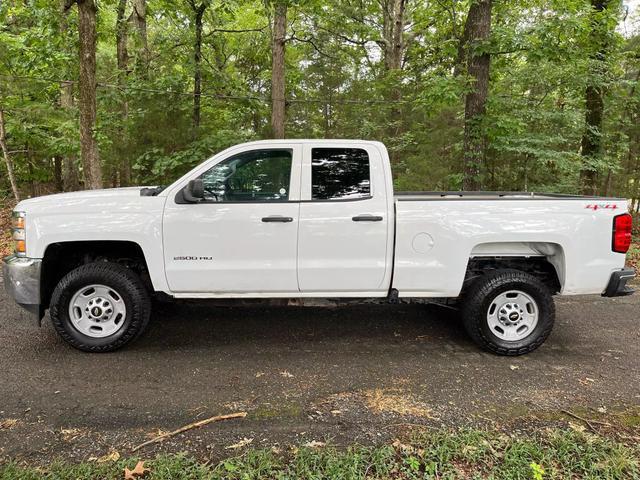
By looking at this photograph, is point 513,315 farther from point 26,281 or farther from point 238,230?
point 26,281

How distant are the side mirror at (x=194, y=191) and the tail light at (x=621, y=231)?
3.78m

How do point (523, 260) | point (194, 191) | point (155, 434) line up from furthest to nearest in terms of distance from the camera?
point (523, 260)
point (194, 191)
point (155, 434)

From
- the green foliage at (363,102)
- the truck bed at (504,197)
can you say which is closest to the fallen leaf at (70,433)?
the truck bed at (504,197)

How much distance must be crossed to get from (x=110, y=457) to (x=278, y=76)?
10486 mm

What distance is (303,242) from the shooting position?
4.07 meters

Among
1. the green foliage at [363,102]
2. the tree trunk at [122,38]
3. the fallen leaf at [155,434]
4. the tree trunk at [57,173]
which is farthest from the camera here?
the tree trunk at [57,173]

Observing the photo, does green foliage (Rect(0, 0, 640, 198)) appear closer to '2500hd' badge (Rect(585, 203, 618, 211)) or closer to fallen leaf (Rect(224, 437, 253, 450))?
'2500hd' badge (Rect(585, 203, 618, 211))

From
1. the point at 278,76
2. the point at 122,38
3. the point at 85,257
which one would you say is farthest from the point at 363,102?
the point at 85,257

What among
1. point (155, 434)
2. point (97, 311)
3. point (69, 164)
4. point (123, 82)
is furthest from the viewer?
point (69, 164)

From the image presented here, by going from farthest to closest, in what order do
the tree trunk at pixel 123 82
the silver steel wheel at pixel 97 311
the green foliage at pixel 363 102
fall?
the tree trunk at pixel 123 82 → the green foliage at pixel 363 102 → the silver steel wheel at pixel 97 311

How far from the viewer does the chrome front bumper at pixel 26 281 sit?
13.0ft

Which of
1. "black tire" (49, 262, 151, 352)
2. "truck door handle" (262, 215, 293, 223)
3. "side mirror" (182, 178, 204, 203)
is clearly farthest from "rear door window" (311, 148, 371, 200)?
"black tire" (49, 262, 151, 352)

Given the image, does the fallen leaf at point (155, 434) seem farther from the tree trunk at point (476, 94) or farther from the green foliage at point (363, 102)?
the tree trunk at point (476, 94)

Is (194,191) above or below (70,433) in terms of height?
above
